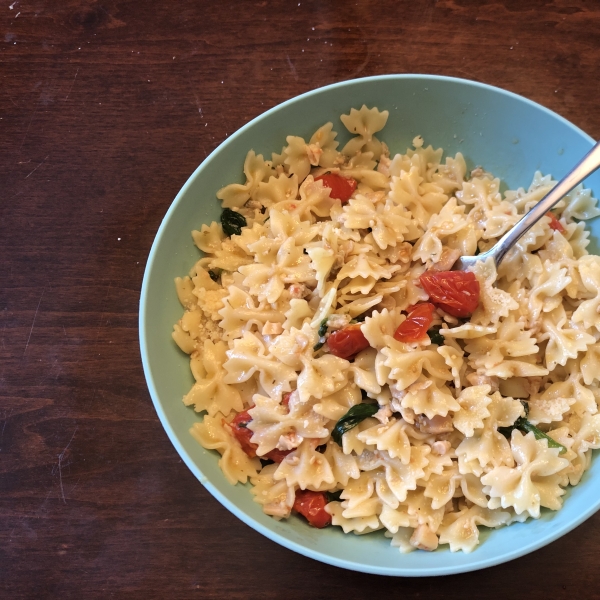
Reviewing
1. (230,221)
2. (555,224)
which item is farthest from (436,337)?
(230,221)

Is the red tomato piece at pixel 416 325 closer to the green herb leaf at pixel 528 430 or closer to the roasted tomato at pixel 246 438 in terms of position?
Result: the green herb leaf at pixel 528 430

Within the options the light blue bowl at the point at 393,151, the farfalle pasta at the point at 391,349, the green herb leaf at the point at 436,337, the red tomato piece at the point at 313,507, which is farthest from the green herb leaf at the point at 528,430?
the red tomato piece at the point at 313,507

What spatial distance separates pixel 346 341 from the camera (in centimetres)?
271

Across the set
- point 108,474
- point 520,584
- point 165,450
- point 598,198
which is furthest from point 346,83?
point 520,584

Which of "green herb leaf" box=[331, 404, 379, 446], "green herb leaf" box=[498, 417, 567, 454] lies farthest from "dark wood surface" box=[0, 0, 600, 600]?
"green herb leaf" box=[331, 404, 379, 446]

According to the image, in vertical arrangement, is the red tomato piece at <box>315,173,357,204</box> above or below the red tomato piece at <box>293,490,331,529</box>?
above

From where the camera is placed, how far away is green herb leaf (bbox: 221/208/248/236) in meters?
3.08

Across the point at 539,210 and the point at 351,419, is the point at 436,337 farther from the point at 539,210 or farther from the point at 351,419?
the point at 539,210

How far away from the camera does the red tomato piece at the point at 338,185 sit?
316cm

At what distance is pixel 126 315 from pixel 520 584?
2.68m

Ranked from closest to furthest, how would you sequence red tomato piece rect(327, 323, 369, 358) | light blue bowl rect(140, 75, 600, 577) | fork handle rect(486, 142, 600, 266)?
light blue bowl rect(140, 75, 600, 577), fork handle rect(486, 142, 600, 266), red tomato piece rect(327, 323, 369, 358)

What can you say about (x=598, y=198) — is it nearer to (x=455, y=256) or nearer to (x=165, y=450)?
(x=455, y=256)

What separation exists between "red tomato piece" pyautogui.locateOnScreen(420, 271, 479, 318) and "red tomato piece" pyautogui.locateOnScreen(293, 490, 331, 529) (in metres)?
1.21

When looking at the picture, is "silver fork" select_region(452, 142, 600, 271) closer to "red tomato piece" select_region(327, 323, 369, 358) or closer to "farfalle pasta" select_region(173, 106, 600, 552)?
"farfalle pasta" select_region(173, 106, 600, 552)
